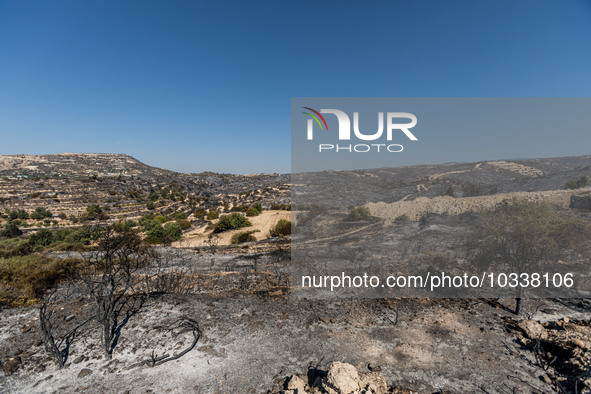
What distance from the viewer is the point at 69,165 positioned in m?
77.2

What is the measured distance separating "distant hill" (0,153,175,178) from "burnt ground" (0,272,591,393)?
3201 inches

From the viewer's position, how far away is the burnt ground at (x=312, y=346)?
16.4ft

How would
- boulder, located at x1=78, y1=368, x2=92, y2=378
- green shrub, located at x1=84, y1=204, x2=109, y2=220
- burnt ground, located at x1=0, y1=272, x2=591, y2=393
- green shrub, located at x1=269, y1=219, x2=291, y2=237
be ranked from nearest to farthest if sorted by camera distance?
1. burnt ground, located at x1=0, y1=272, x2=591, y2=393
2. boulder, located at x1=78, y1=368, x2=92, y2=378
3. green shrub, located at x1=269, y1=219, x2=291, y2=237
4. green shrub, located at x1=84, y1=204, x2=109, y2=220

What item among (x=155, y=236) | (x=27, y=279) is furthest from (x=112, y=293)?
(x=155, y=236)

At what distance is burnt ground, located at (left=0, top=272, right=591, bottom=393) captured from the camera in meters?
4.99

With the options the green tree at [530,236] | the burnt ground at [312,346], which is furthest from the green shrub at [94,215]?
the green tree at [530,236]

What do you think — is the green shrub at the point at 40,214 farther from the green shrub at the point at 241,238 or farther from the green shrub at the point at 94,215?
the green shrub at the point at 241,238

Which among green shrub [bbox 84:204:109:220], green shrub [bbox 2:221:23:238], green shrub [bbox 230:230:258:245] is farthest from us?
green shrub [bbox 84:204:109:220]

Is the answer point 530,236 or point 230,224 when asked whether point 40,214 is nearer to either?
point 230,224

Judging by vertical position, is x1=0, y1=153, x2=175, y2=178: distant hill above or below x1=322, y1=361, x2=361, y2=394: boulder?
above

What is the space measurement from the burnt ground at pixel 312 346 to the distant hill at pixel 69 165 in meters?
81.3

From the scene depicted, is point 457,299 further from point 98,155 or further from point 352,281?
point 98,155

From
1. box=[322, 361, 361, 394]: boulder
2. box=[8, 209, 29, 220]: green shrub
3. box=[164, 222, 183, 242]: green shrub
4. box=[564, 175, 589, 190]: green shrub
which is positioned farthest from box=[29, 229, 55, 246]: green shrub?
box=[564, 175, 589, 190]: green shrub

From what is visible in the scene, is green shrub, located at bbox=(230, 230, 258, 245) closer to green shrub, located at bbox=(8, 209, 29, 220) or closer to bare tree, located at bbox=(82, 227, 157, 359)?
bare tree, located at bbox=(82, 227, 157, 359)
